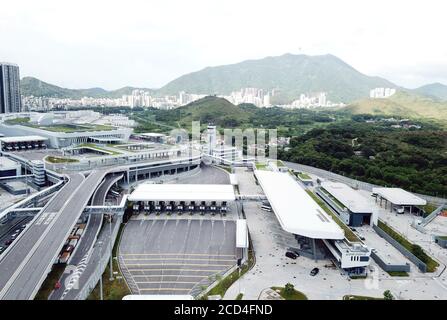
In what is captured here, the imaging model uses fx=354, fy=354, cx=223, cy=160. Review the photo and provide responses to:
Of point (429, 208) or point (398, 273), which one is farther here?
point (429, 208)

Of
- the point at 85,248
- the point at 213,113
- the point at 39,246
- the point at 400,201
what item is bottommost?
the point at 85,248

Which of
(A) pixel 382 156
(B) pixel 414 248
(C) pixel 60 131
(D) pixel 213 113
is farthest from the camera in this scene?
(D) pixel 213 113

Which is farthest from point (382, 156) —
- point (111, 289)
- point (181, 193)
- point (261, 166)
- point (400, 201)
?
point (111, 289)

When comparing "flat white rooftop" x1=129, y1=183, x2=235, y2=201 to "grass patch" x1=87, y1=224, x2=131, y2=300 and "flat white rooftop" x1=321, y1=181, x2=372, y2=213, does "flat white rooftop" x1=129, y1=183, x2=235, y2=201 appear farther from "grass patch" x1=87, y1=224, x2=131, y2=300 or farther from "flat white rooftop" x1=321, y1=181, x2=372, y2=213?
"grass patch" x1=87, y1=224, x2=131, y2=300

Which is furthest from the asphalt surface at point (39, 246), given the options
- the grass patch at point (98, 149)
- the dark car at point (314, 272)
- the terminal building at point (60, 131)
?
the terminal building at point (60, 131)

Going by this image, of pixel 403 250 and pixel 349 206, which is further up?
pixel 349 206

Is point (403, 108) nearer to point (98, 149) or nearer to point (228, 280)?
point (98, 149)

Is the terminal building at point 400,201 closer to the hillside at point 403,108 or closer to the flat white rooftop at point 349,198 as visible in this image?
the flat white rooftop at point 349,198
